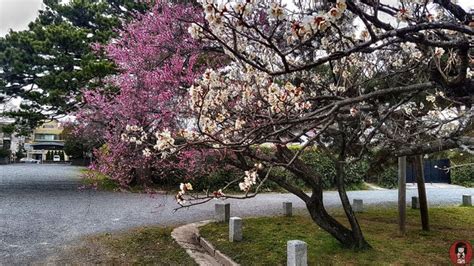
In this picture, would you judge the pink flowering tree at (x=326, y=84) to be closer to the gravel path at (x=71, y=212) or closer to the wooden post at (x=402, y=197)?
the wooden post at (x=402, y=197)

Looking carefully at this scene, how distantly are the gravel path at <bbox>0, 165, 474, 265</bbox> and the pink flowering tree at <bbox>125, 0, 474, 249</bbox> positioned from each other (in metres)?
2.97

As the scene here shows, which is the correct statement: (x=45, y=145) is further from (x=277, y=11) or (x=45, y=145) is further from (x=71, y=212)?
(x=277, y=11)

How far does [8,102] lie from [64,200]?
25.9ft

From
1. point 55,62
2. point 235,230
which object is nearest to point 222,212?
point 235,230

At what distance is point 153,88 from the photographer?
787 cm

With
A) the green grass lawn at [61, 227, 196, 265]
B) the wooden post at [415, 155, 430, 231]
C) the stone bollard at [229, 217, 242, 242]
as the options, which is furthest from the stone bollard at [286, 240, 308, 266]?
the wooden post at [415, 155, 430, 231]

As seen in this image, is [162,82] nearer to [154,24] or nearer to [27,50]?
[154,24]

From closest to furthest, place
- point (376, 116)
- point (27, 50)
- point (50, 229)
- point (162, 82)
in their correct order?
point (376, 116)
point (50, 229)
point (162, 82)
point (27, 50)

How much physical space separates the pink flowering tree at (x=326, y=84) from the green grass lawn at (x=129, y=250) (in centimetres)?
147

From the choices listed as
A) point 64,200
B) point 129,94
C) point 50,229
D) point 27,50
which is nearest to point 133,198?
point 64,200

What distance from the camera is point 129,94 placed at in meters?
8.70

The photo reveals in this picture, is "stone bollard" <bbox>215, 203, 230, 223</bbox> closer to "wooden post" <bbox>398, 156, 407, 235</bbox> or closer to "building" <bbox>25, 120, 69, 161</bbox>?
"wooden post" <bbox>398, 156, 407, 235</bbox>

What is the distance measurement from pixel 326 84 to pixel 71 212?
6285mm

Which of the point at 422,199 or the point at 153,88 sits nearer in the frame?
the point at 422,199
